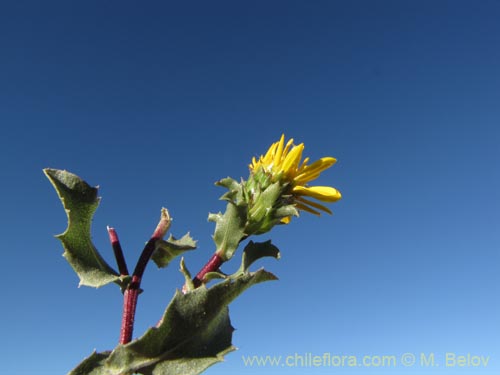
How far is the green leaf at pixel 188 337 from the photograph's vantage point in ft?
5.53

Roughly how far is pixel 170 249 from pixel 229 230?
0.26m

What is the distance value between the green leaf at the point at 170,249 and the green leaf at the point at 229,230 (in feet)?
0.40

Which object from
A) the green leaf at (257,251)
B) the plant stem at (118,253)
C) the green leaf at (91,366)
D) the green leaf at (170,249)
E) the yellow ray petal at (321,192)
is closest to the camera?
the green leaf at (91,366)

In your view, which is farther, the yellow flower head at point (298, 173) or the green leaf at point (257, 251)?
the yellow flower head at point (298, 173)

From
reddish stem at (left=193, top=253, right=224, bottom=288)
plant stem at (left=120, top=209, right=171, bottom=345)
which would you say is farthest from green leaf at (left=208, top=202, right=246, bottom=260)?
plant stem at (left=120, top=209, right=171, bottom=345)

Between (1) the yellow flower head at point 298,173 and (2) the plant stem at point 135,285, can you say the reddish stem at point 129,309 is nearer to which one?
(2) the plant stem at point 135,285

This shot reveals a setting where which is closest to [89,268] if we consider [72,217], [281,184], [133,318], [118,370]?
[72,217]

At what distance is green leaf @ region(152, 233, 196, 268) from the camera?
7.08 ft

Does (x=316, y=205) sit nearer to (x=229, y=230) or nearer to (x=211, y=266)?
(x=229, y=230)

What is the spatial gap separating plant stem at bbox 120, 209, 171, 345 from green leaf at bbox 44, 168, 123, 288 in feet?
0.48

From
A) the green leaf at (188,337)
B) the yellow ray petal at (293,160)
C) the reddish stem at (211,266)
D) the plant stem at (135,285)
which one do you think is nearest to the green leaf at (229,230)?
the reddish stem at (211,266)

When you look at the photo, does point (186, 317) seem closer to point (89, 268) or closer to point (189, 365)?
point (189, 365)

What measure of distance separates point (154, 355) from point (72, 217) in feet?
2.10

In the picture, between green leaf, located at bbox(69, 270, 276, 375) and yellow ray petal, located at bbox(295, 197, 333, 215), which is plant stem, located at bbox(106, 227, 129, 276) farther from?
yellow ray petal, located at bbox(295, 197, 333, 215)
